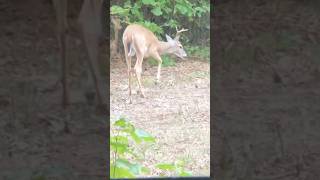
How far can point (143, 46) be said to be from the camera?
8922mm

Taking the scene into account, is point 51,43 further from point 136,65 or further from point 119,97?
point 136,65

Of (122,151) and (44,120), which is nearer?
(44,120)

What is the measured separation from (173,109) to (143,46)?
168cm

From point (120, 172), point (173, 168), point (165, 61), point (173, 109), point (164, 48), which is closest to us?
point (120, 172)

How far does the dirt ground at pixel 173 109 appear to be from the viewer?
19.1ft

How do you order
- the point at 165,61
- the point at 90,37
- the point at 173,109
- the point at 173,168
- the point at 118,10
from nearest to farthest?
the point at 90,37 < the point at 173,168 < the point at 173,109 < the point at 118,10 < the point at 165,61

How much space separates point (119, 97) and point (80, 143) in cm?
595

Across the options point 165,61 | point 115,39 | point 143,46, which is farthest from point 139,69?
point 165,61

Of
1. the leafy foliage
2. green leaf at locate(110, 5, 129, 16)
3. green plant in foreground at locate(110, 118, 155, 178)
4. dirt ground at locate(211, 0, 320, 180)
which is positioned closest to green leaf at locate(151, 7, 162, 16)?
the leafy foliage

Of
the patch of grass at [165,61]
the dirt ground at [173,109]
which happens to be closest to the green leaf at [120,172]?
the dirt ground at [173,109]

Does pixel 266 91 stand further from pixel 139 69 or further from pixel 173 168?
pixel 139 69

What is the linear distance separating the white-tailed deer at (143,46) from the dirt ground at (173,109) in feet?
0.54

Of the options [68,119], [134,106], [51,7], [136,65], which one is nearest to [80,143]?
[68,119]

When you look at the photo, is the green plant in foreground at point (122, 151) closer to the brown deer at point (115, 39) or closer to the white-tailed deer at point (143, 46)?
the white-tailed deer at point (143, 46)
